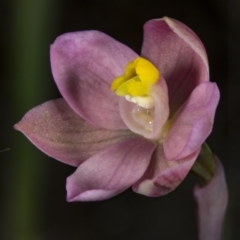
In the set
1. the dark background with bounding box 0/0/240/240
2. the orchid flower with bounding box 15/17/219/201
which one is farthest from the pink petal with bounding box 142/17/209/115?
the dark background with bounding box 0/0/240/240

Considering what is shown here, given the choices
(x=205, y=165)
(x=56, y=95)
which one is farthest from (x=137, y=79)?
(x=56, y=95)

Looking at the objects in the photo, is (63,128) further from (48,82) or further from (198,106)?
(48,82)

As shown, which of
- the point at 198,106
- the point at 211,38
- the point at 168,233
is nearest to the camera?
the point at 198,106

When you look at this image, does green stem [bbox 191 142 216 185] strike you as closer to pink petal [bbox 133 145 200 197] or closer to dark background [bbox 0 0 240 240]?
pink petal [bbox 133 145 200 197]

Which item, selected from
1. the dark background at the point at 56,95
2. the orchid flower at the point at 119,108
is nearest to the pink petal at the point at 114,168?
the orchid flower at the point at 119,108

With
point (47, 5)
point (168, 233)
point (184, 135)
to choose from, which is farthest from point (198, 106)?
point (47, 5)

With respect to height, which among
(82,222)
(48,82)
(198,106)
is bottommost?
(82,222)

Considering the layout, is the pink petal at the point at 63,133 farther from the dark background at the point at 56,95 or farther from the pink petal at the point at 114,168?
the dark background at the point at 56,95
